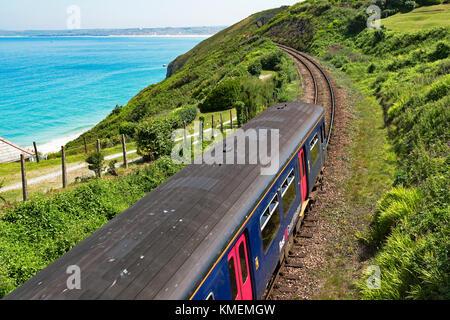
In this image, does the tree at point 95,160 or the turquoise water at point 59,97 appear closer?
the tree at point 95,160

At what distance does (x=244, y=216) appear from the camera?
6.68 m

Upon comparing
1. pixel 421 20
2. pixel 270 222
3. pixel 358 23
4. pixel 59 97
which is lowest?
pixel 270 222

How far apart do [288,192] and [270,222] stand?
1.72 m

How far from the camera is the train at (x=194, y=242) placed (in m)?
4.63

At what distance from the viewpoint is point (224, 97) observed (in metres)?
31.7

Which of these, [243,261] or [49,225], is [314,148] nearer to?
[243,261]

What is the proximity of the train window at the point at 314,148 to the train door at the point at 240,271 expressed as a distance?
6.55m

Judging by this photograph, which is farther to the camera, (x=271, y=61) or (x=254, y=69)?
(x=271, y=61)

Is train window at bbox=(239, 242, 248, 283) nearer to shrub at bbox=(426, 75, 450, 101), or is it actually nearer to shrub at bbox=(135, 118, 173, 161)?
shrub at bbox=(135, 118, 173, 161)

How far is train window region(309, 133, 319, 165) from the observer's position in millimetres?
12472

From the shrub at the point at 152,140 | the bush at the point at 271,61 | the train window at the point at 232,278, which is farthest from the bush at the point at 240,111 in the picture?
the bush at the point at 271,61

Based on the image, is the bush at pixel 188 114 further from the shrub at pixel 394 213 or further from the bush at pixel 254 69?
the shrub at pixel 394 213

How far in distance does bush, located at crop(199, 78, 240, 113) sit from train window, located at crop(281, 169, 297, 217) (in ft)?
73.8

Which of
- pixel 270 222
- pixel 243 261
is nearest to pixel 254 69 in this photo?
pixel 270 222
